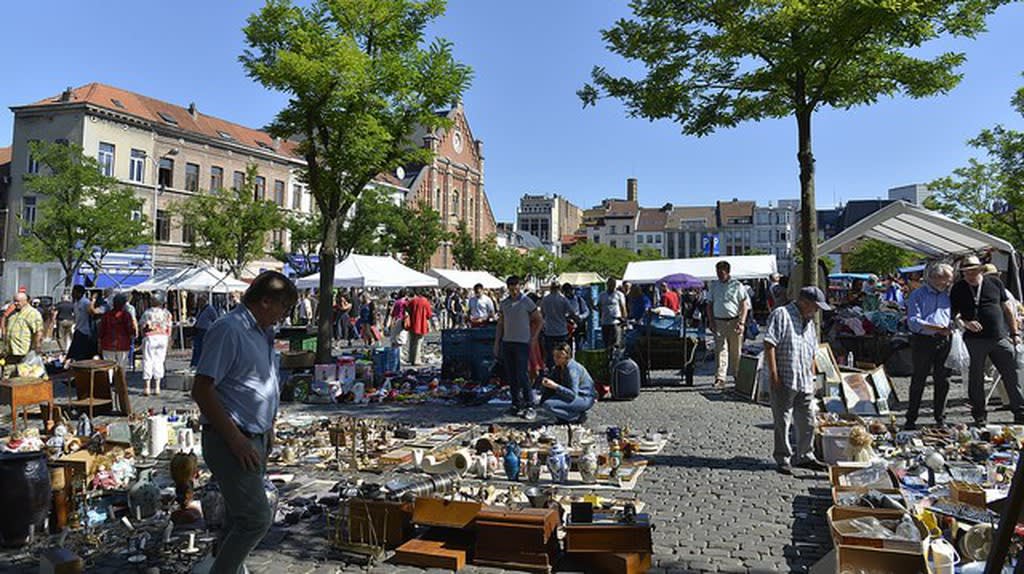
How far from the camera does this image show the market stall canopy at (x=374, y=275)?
57.4 feet

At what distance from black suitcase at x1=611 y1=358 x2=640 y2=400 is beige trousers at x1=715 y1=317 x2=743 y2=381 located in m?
1.98

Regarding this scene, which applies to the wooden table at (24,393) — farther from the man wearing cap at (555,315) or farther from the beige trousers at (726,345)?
the beige trousers at (726,345)

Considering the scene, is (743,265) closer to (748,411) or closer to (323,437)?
(748,411)

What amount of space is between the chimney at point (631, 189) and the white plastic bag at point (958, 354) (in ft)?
415

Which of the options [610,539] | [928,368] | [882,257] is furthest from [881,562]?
[882,257]

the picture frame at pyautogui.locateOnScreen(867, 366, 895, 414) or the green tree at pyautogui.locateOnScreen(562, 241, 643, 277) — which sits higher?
the green tree at pyautogui.locateOnScreen(562, 241, 643, 277)

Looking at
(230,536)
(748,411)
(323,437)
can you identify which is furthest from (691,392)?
(230,536)

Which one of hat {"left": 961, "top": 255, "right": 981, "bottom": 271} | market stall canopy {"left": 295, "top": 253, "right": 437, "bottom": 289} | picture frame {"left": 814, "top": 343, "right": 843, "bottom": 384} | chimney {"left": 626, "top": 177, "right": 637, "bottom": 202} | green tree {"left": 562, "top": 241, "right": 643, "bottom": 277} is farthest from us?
chimney {"left": 626, "top": 177, "right": 637, "bottom": 202}

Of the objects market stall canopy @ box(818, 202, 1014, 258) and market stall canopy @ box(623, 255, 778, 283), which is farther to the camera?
market stall canopy @ box(623, 255, 778, 283)

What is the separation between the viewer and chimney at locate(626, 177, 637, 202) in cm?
13312

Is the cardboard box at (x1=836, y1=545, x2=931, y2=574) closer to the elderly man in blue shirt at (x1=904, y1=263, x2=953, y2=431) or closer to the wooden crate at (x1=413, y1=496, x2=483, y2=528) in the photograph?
the wooden crate at (x1=413, y1=496, x2=483, y2=528)

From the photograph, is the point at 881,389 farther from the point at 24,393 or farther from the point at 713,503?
the point at 24,393

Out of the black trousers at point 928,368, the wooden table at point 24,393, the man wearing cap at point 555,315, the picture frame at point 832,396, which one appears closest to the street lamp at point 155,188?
the wooden table at point 24,393

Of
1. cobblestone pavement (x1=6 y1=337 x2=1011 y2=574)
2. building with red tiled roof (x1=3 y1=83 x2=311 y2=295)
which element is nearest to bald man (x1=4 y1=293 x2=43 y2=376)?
cobblestone pavement (x1=6 y1=337 x2=1011 y2=574)
